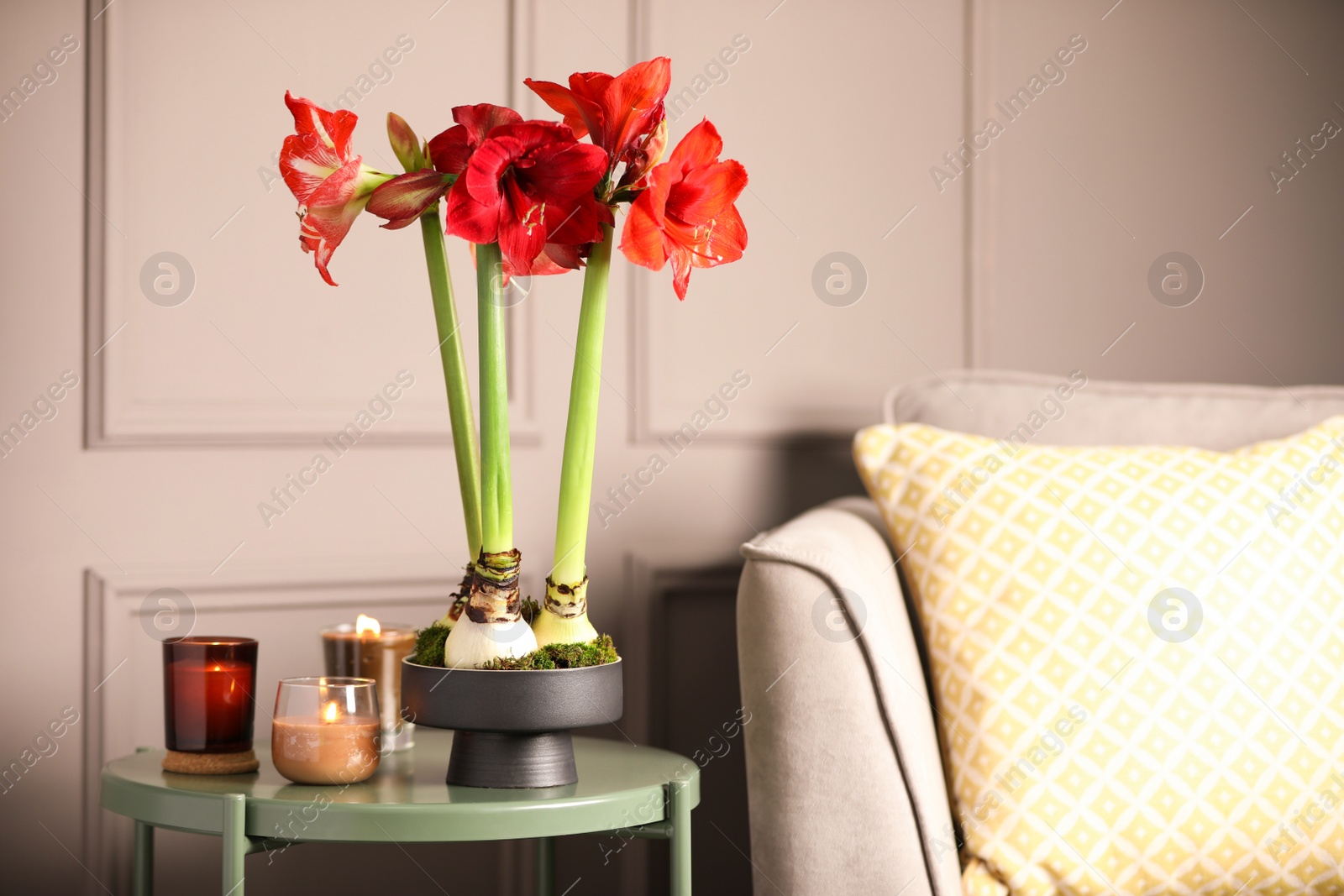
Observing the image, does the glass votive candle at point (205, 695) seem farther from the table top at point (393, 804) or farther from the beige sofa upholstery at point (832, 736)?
the beige sofa upholstery at point (832, 736)

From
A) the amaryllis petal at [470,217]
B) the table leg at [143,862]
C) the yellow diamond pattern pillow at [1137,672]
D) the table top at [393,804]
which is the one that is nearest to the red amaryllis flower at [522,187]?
the amaryllis petal at [470,217]

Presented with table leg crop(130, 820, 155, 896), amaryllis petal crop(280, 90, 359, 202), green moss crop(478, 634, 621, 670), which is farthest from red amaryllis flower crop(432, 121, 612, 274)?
table leg crop(130, 820, 155, 896)

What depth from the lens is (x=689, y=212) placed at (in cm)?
88

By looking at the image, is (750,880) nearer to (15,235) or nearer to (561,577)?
(561,577)

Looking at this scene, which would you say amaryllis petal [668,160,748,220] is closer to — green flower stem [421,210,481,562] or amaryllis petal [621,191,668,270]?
amaryllis petal [621,191,668,270]

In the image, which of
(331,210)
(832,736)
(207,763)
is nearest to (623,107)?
(331,210)

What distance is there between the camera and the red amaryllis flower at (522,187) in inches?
32.7

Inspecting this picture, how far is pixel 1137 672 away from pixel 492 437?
0.66 metres

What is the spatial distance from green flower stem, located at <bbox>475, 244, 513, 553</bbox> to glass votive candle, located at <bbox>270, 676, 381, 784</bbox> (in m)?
0.19

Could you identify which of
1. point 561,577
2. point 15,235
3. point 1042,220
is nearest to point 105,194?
point 15,235

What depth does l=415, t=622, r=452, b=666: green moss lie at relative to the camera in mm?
950

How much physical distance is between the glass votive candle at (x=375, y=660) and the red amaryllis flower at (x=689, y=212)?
49cm

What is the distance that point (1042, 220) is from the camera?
178 centimetres

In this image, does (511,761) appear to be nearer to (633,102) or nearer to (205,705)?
(205,705)
